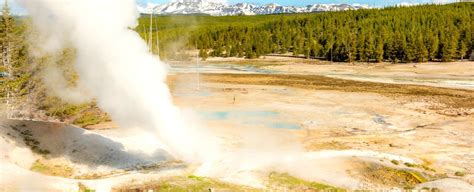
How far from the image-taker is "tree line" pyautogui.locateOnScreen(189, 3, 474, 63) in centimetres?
9853

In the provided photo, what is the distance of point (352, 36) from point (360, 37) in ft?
11.7

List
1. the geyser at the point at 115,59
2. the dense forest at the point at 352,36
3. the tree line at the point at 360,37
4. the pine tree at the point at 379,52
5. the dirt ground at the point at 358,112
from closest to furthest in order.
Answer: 1. the geyser at the point at 115,59
2. the dirt ground at the point at 358,112
3. the dense forest at the point at 352,36
4. the tree line at the point at 360,37
5. the pine tree at the point at 379,52

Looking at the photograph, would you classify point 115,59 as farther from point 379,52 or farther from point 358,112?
point 379,52

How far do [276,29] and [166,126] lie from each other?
13816cm

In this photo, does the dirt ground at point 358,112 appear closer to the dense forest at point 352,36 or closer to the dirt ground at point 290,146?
the dirt ground at point 290,146

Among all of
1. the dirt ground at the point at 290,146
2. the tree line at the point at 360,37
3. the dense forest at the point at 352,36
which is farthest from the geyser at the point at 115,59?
the tree line at the point at 360,37

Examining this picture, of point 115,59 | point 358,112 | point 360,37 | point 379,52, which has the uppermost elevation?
point 360,37

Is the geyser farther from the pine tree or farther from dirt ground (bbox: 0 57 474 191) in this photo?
the pine tree

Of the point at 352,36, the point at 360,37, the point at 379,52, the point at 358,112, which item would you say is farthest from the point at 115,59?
the point at 352,36

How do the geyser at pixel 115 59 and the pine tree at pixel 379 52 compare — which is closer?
A: the geyser at pixel 115 59

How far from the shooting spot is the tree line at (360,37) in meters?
98.5

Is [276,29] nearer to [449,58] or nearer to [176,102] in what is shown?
[449,58]

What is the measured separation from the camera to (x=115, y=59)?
20.2 meters

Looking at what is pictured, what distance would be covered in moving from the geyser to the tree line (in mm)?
82906
